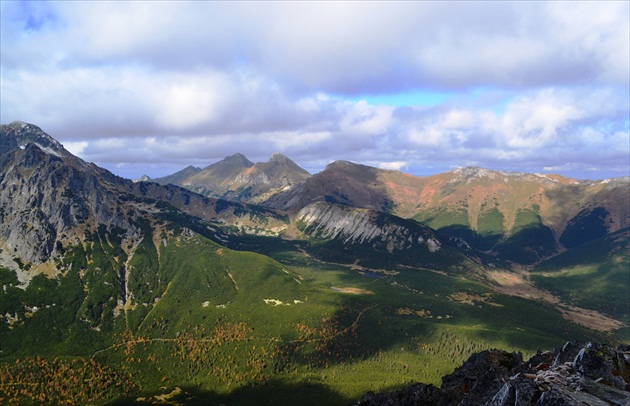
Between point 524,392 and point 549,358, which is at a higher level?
point 524,392

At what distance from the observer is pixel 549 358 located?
99375 mm

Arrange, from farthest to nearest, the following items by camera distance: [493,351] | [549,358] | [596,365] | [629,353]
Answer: [493,351]
[549,358]
[629,353]
[596,365]

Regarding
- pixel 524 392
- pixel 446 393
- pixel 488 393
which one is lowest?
pixel 446 393

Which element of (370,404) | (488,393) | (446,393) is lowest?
(370,404)

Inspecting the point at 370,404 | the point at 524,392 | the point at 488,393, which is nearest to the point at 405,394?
the point at 370,404

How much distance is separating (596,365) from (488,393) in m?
26.2

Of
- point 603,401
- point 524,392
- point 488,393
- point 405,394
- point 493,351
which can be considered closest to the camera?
point 603,401

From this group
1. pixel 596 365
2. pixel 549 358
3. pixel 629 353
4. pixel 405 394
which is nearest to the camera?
pixel 596 365

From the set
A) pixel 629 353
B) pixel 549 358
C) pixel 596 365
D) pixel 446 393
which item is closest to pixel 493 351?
pixel 549 358

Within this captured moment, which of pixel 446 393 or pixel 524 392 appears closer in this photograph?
pixel 524 392

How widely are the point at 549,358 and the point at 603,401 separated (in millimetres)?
49519

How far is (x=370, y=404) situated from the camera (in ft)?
362

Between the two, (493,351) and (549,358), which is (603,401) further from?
(493,351)

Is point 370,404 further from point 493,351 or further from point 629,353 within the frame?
point 629,353
